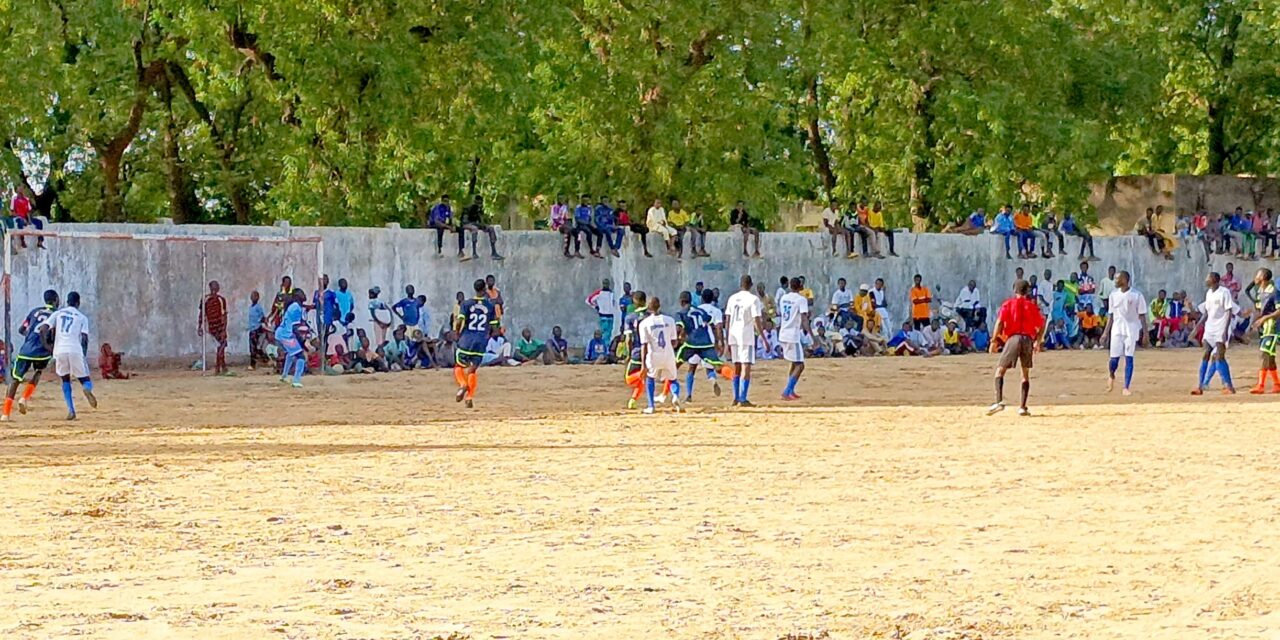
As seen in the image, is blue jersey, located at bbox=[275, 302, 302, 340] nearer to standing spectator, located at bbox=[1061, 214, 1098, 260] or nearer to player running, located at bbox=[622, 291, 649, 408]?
player running, located at bbox=[622, 291, 649, 408]

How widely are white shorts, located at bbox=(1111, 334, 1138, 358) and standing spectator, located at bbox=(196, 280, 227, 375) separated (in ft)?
41.7

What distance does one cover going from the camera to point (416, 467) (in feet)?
54.6

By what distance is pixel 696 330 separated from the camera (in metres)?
22.8

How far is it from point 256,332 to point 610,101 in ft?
41.5

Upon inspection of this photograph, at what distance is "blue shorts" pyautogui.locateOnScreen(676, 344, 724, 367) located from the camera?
22688 millimetres

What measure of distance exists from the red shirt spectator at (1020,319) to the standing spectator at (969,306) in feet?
61.1

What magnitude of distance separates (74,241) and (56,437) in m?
9.94

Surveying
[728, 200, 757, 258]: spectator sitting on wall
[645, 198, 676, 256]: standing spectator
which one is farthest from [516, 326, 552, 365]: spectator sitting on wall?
[728, 200, 757, 258]: spectator sitting on wall

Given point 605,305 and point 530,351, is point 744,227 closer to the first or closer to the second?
point 605,305

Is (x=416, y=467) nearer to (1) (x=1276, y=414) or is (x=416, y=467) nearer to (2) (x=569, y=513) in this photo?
(2) (x=569, y=513)

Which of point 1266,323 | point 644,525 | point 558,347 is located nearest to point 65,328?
point 644,525

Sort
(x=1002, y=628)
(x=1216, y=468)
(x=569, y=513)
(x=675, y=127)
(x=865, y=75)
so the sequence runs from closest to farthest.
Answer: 1. (x=1002, y=628)
2. (x=569, y=513)
3. (x=1216, y=468)
4. (x=675, y=127)
5. (x=865, y=75)

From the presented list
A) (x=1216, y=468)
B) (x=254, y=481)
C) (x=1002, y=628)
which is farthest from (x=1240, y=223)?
(x=1002, y=628)

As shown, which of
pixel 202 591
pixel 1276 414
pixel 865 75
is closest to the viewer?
pixel 202 591
